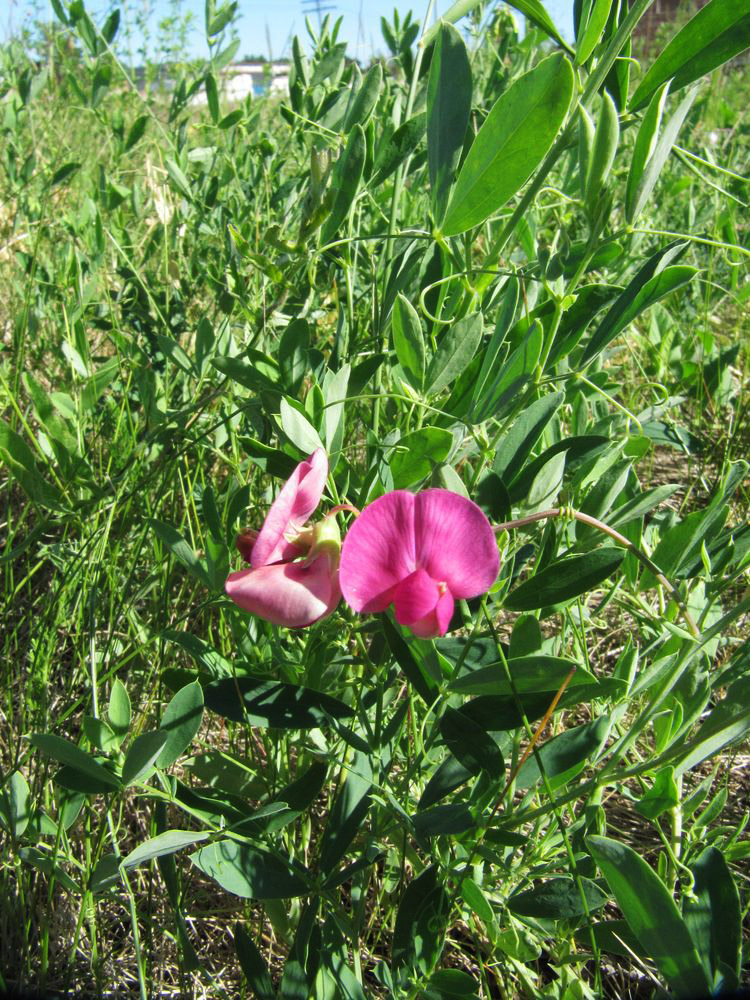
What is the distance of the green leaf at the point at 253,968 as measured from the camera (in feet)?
2.23

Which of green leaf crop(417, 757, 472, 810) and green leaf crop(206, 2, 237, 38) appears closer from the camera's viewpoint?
green leaf crop(417, 757, 472, 810)

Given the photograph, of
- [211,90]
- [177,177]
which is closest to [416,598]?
[177,177]

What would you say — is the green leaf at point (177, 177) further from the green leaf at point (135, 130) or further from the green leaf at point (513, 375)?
the green leaf at point (513, 375)

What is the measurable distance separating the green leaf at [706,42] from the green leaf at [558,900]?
638 millimetres

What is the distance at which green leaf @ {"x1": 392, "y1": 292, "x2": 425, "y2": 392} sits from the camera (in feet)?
2.24

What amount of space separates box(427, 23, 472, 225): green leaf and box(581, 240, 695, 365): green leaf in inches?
6.5

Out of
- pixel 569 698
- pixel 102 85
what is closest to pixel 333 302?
pixel 102 85

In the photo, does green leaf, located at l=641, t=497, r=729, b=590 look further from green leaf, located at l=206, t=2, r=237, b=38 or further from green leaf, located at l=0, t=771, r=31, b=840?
green leaf, located at l=206, t=2, r=237, b=38

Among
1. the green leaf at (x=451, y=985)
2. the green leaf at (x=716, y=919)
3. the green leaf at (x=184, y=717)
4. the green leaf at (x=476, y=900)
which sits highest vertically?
A: the green leaf at (x=184, y=717)

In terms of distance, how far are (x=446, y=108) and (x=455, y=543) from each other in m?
0.37

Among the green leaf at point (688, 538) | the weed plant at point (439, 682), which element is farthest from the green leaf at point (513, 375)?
the green leaf at point (688, 538)

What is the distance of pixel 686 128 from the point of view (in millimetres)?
2068

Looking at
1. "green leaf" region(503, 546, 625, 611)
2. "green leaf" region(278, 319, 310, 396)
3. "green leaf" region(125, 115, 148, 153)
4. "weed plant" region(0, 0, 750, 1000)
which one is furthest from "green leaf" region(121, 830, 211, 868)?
"green leaf" region(125, 115, 148, 153)

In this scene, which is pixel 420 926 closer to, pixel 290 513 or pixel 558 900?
pixel 558 900
